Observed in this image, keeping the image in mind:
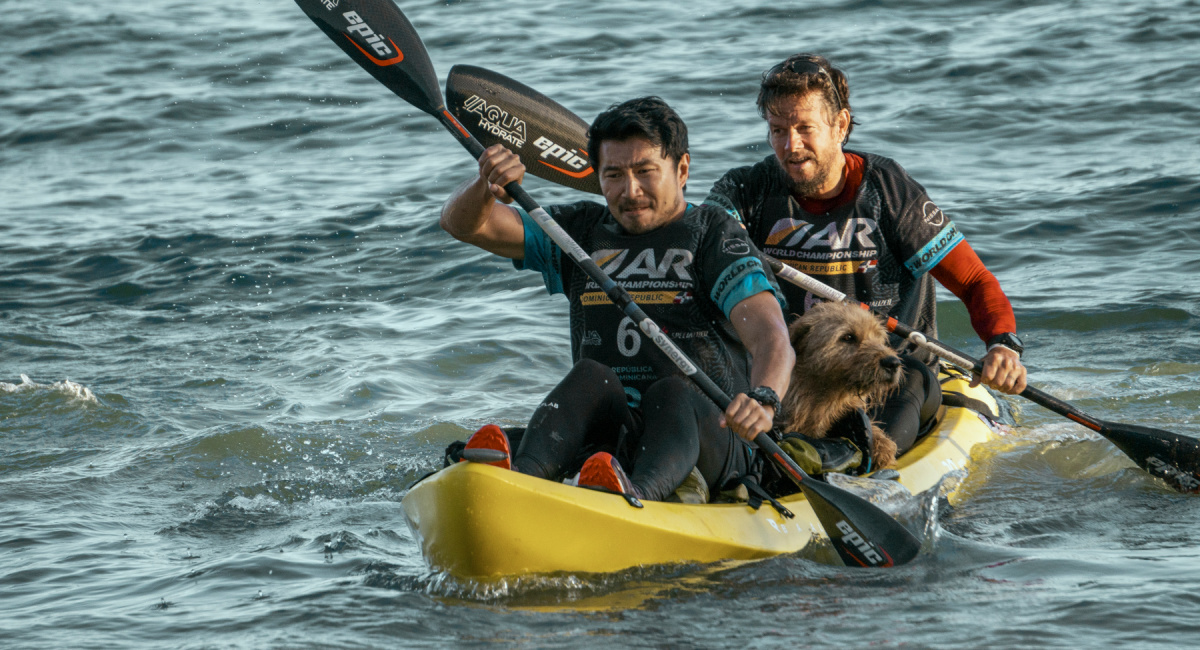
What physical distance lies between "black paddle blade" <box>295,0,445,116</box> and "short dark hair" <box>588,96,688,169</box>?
1079mm

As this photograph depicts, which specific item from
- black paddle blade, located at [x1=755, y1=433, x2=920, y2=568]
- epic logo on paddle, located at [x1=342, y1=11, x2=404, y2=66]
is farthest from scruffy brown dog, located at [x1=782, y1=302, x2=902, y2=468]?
epic logo on paddle, located at [x1=342, y1=11, x2=404, y2=66]

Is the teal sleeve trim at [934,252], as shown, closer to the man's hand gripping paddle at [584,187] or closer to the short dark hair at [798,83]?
the man's hand gripping paddle at [584,187]

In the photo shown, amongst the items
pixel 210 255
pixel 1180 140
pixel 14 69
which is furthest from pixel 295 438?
pixel 14 69

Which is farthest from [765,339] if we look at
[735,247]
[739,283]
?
[735,247]

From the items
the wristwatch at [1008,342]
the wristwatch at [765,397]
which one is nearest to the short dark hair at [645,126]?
the wristwatch at [765,397]

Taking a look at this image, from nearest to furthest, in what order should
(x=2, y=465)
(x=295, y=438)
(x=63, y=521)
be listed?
(x=63, y=521), (x=2, y=465), (x=295, y=438)

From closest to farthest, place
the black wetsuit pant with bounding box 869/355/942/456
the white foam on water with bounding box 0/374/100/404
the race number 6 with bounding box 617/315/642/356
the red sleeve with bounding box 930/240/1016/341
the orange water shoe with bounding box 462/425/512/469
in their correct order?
the orange water shoe with bounding box 462/425/512/469 → the race number 6 with bounding box 617/315/642/356 → the black wetsuit pant with bounding box 869/355/942/456 → the red sleeve with bounding box 930/240/1016/341 → the white foam on water with bounding box 0/374/100/404

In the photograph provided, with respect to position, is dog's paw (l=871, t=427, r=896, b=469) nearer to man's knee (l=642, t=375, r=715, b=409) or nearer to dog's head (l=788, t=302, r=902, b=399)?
dog's head (l=788, t=302, r=902, b=399)

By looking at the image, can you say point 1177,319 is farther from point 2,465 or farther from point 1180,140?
point 2,465

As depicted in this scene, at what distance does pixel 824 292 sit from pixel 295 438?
2538mm

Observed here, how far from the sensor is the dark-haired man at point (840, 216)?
4.55 m

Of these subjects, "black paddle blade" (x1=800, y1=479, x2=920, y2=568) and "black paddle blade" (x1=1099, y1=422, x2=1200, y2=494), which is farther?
"black paddle blade" (x1=1099, y1=422, x2=1200, y2=494)

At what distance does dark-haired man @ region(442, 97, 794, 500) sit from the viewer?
11.5 ft

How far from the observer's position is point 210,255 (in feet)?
28.7
